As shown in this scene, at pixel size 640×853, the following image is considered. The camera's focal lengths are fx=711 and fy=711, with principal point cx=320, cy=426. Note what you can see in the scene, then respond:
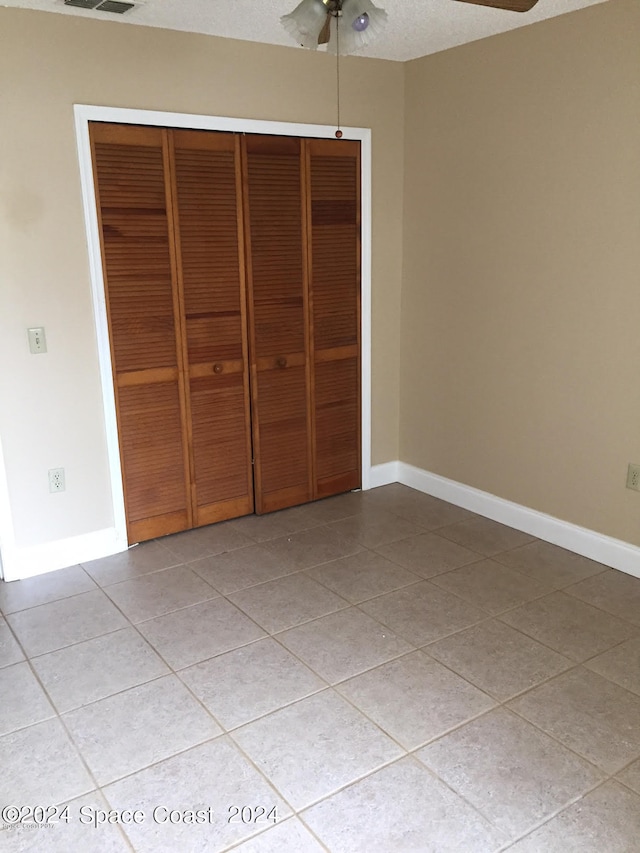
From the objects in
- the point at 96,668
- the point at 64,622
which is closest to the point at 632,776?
A: the point at 96,668

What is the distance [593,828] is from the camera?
1753 millimetres

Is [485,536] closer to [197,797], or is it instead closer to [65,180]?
[197,797]

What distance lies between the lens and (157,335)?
10.7ft

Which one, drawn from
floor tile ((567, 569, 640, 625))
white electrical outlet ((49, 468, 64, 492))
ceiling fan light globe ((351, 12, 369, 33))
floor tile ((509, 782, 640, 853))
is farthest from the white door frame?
floor tile ((509, 782, 640, 853))

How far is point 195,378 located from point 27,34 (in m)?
1.54

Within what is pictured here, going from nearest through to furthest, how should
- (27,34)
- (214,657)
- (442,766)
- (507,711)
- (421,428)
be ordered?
(442,766) → (507,711) → (214,657) → (27,34) → (421,428)

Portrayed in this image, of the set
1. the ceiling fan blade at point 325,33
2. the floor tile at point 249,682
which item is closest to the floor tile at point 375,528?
the floor tile at point 249,682

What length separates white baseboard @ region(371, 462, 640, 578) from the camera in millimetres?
3059

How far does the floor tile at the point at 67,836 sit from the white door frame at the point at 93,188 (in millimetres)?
1613

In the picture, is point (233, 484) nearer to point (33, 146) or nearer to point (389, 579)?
point (389, 579)

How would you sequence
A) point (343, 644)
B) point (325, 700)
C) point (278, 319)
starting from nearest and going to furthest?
point (325, 700) < point (343, 644) < point (278, 319)

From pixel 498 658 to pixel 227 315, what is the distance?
198 centimetres

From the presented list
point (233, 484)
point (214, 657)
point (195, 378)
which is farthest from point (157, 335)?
point (214, 657)

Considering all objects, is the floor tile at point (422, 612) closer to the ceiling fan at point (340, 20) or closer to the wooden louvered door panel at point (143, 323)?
the wooden louvered door panel at point (143, 323)
